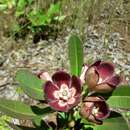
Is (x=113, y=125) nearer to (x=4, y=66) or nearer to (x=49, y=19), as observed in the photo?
(x=4, y=66)

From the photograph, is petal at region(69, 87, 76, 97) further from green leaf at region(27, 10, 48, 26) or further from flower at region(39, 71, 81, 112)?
green leaf at region(27, 10, 48, 26)

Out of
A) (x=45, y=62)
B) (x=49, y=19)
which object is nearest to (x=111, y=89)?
(x=45, y=62)

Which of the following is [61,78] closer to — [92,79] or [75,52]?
[92,79]

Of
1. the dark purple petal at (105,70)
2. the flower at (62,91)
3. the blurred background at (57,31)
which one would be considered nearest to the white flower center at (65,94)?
the flower at (62,91)

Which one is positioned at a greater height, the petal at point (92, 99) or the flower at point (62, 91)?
the flower at point (62, 91)

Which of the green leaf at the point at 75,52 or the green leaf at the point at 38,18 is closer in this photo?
the green leaf at the point at 75,52

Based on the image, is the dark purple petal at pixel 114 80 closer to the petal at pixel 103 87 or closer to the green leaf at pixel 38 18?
the petal at pixel 103 87

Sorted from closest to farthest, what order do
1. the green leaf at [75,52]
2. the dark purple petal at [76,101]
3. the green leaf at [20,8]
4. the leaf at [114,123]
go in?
1. the dark purple petal at [76,101]
2. the leaf at [114,123]
3. the green leaf at [75,52]
4. the green leaf at [20,8]
